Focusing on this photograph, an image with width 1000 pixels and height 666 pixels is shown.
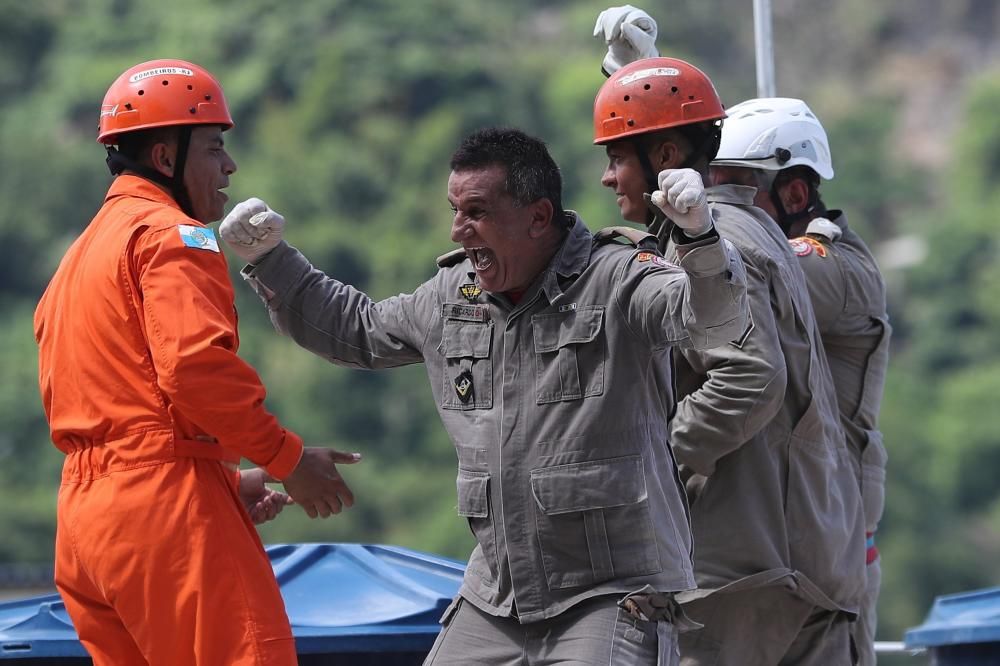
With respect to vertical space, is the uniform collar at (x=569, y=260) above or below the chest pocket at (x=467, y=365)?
above

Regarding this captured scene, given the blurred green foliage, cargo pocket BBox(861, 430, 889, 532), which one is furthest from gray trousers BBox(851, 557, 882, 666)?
the blurred green foliage

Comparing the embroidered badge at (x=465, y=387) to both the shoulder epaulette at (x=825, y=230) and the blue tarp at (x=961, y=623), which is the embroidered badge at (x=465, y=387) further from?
the blue tarp at (x=961, y=623)

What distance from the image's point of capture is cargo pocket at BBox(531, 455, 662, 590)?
4.49m

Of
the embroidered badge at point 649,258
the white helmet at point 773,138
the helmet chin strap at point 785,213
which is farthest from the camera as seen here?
the helmet chin strap at point 785,213

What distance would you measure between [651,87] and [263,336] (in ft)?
175

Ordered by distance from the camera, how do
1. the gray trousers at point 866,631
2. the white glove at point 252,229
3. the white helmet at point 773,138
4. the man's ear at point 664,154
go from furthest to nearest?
the white helmet at point 773,138, the gray trousers at point 866,631, the man's ear at point 664,154, the white glove at point 252,229

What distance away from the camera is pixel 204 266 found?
14.8ft

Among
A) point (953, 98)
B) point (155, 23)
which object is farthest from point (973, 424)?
point (155, 23)

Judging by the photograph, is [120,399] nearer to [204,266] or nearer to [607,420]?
[204,266]

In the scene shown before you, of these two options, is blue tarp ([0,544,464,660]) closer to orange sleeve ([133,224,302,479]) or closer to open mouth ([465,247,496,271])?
orange sleeve ([133,224,302,479])

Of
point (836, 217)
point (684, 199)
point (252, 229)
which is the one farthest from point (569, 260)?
point (836, 217)

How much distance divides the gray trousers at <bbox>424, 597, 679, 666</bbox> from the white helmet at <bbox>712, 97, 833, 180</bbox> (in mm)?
2008

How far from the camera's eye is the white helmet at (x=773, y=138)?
Answer: 6.20 meters

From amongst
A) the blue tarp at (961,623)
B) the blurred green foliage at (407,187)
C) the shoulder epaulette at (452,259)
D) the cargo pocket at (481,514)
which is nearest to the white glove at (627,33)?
Result: the shoulder epaulette at (452,259)
